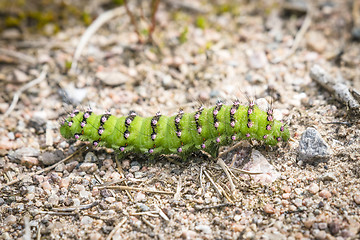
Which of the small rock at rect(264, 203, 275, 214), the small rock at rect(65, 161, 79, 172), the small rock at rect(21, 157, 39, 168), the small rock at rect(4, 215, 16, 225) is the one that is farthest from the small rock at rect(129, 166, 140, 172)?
the small rock at rect(264, 203, 275, 214)

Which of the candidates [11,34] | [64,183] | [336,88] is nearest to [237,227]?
[64,183]

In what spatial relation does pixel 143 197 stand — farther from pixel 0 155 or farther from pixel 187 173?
pixel 0 155

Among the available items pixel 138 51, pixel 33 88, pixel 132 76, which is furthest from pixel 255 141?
pixel 33 88

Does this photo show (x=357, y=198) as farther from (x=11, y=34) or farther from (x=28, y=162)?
(x=11, y=34)

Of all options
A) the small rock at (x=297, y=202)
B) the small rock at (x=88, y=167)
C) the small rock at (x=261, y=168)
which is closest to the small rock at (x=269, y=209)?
the small rock at (x=297, y=202)

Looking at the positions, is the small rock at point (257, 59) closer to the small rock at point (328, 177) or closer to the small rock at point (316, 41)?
the small rock at point (316, 41)

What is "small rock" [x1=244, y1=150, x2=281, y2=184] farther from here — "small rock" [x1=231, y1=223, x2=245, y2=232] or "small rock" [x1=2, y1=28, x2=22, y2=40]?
"small rock" [x1=2, y1=28, x2=22, y2=40]
